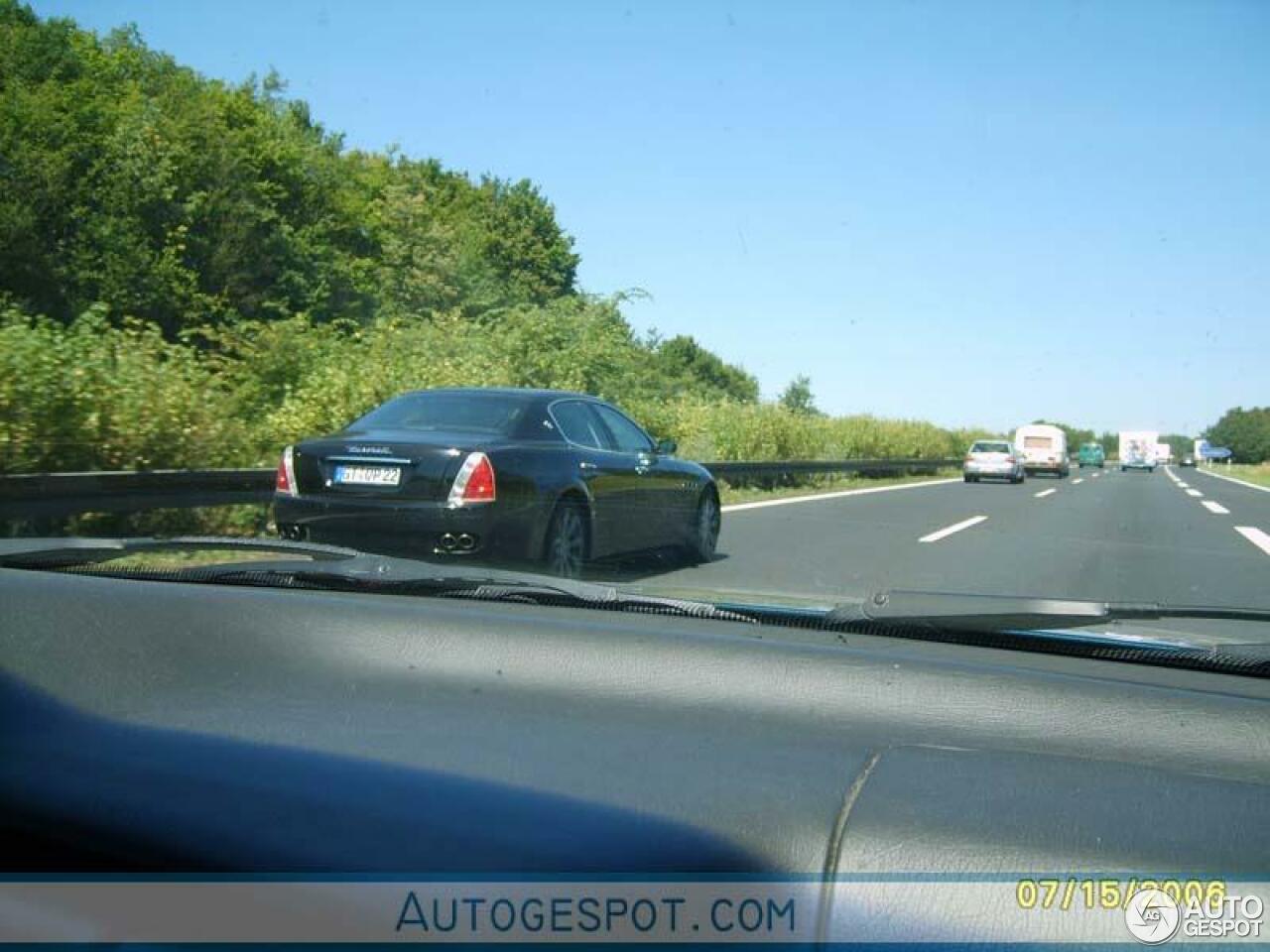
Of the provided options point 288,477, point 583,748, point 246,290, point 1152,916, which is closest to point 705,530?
point 288,477

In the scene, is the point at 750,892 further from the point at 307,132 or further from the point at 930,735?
the point at 307,132

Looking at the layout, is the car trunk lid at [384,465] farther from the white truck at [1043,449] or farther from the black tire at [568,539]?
the white truck at [1043,449]

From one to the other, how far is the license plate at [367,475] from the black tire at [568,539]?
951mm

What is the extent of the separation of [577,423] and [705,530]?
5.61 ft

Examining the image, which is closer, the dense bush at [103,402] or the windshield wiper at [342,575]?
the windshield wiper at [342,575]

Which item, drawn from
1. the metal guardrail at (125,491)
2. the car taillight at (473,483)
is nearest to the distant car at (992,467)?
the metal guardrail at (125,491)

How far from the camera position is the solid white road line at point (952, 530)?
963cm

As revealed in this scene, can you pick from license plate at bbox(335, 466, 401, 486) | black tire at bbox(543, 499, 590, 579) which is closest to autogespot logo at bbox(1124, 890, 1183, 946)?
black tire at bbox(543, 499, 590, 579)

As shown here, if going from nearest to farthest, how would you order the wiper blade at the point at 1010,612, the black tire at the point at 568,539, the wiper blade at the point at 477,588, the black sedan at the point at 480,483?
1. the wiper blade at the point at 1010,612
2. the wiper blade at the point at 477,588
3. the black sedan at the point at 480,483
4. the black tire at the point at 568,539

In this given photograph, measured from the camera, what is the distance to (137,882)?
2.10 metres

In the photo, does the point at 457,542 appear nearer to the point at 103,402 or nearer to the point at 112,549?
the point at 112,549

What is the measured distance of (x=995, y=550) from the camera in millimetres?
8984

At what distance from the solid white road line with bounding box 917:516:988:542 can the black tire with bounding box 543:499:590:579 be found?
3605 mm

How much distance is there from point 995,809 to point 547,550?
4.83 m
